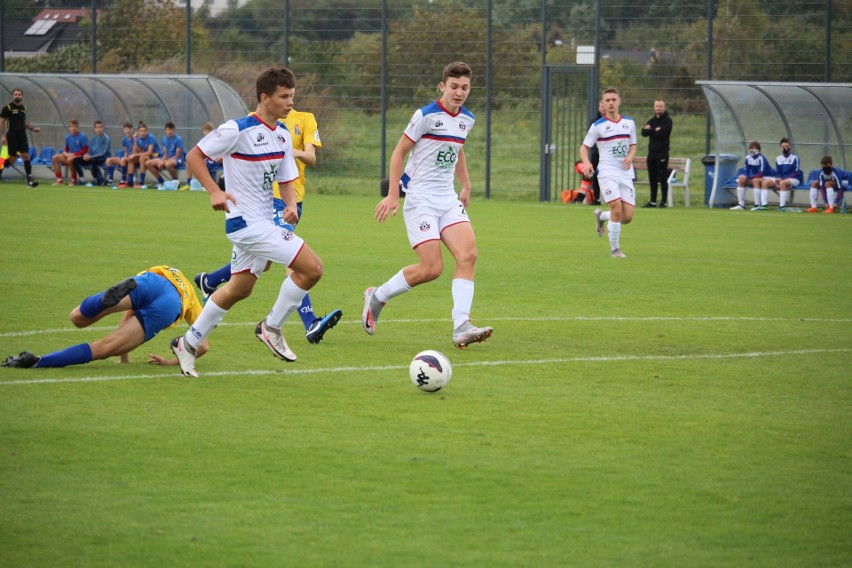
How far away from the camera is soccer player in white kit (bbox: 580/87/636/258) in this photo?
16.2m

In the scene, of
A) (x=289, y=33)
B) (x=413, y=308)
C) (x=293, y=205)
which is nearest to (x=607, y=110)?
(x=413, y=308)

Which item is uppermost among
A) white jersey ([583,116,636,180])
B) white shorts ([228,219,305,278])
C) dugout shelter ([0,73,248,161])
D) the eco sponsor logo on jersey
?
dugout shelter ([0,73,248,161])

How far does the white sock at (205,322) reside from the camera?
764 cm

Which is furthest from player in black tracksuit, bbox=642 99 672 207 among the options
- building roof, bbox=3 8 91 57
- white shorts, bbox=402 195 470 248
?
building roof, bbox=3 8 91 57

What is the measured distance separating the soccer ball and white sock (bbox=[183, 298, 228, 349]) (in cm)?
138

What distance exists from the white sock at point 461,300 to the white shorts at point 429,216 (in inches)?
20.5

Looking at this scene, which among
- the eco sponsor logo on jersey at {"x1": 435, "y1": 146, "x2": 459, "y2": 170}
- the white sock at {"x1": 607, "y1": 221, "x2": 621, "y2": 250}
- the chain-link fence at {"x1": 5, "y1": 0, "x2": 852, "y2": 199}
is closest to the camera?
the eco sponsor logo on jersey at {"x1": 435, "y1": 146, "x2": 459, "y2": 170}

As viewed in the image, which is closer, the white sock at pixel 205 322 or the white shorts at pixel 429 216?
the white sock at pixel 205 322

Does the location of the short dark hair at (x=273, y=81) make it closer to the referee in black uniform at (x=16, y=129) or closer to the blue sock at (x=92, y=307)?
the blue sock at (x=92, y=307)

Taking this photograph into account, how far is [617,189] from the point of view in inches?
649

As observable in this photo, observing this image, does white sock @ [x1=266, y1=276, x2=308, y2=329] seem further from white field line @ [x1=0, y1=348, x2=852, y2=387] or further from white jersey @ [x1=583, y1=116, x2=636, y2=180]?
white jersey @ [x1=583, y1=116, x2=636, y2=180]

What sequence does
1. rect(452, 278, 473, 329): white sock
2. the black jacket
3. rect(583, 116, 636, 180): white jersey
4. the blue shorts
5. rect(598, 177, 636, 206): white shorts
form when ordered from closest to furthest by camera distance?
A: the blue shorts → rect(452, 278, 473, 329): white sock → rect(598, 177, 636, 206): white shorts → rect(583, 116, 636, 180): white jersey → the black jacket

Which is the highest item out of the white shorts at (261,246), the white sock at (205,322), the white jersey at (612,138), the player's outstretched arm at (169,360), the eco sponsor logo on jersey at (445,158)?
the white jersey at (612,138)

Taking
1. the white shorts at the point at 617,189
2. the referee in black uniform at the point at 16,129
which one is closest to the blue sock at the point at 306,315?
the white shorts at the point at 617,189
